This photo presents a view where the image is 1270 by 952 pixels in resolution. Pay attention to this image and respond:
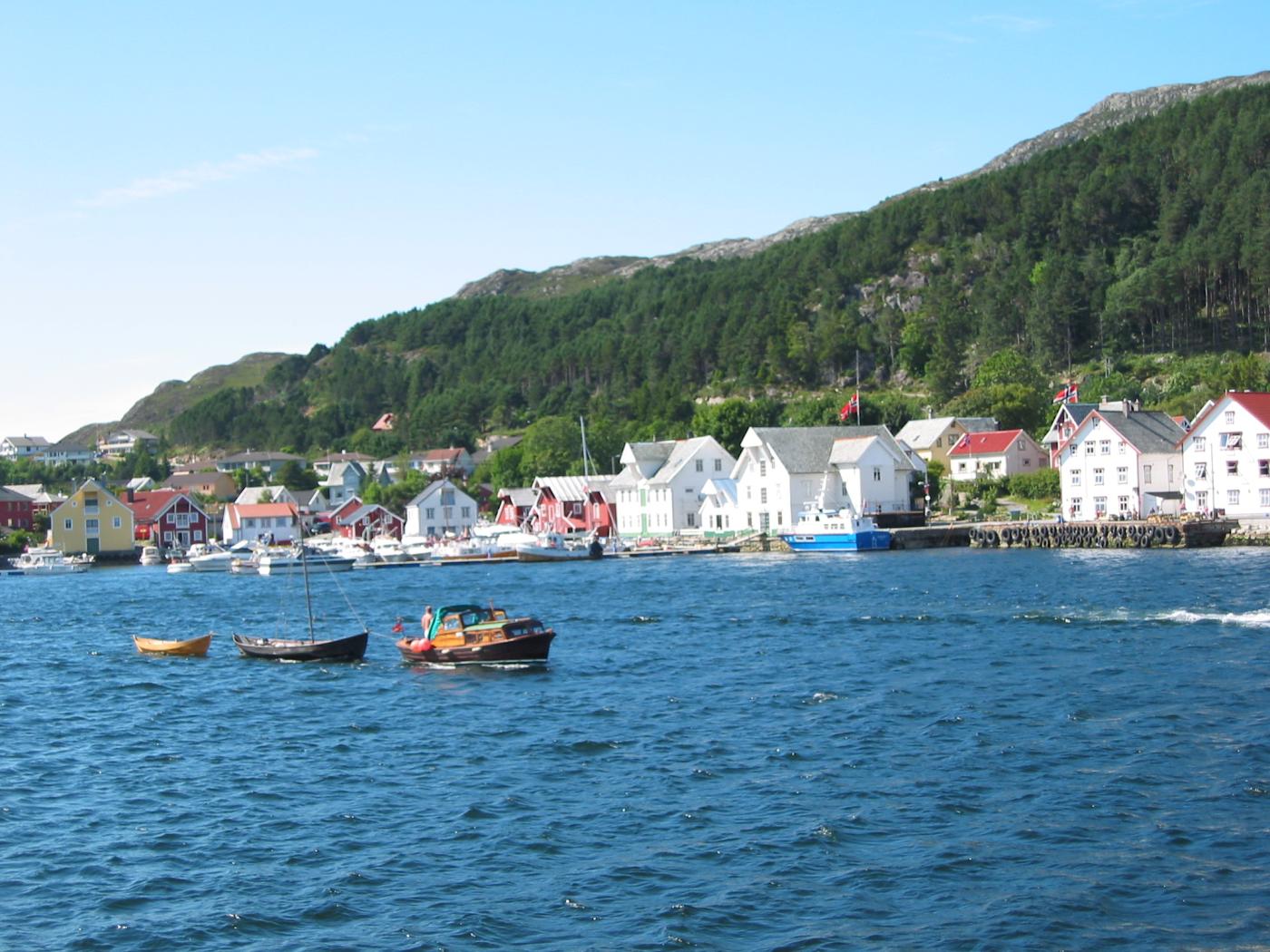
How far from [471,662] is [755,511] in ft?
198

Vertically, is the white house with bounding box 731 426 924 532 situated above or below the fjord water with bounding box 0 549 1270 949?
above

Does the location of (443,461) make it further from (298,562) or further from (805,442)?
(805,442)

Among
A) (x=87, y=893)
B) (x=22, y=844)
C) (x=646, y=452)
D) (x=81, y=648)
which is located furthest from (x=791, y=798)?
(x=646, y=452)

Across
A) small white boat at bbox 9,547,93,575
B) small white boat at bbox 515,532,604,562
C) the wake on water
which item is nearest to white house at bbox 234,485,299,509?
small white boat at bbox 9,547,93,575

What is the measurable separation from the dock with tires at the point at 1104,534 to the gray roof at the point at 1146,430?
550 centimetres

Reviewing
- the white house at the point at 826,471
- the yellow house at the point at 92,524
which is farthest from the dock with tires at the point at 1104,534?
the yellow house at the point at 92,524

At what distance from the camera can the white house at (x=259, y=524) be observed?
134125mm

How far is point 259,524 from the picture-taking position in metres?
135

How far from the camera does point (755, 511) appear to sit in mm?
99875

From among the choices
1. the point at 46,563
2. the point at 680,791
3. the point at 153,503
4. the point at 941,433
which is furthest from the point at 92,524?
the point at 680,791

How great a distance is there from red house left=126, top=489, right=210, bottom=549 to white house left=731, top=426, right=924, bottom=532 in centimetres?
6309

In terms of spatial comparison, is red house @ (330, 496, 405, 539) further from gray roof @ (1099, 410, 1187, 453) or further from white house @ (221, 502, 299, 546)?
gray roof @ (1099, 410, 1187, 453)

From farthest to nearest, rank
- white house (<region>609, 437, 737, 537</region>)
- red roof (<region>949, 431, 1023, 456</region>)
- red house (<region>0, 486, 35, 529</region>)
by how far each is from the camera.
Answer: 1. red house (<region>0, 486, 35, 529</region>)
2. white house (<region>609, 437, 737, 537</region>)
3. red roof (<region>949, 431, 1023, 456</region>)

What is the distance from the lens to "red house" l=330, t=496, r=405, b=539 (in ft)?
430
